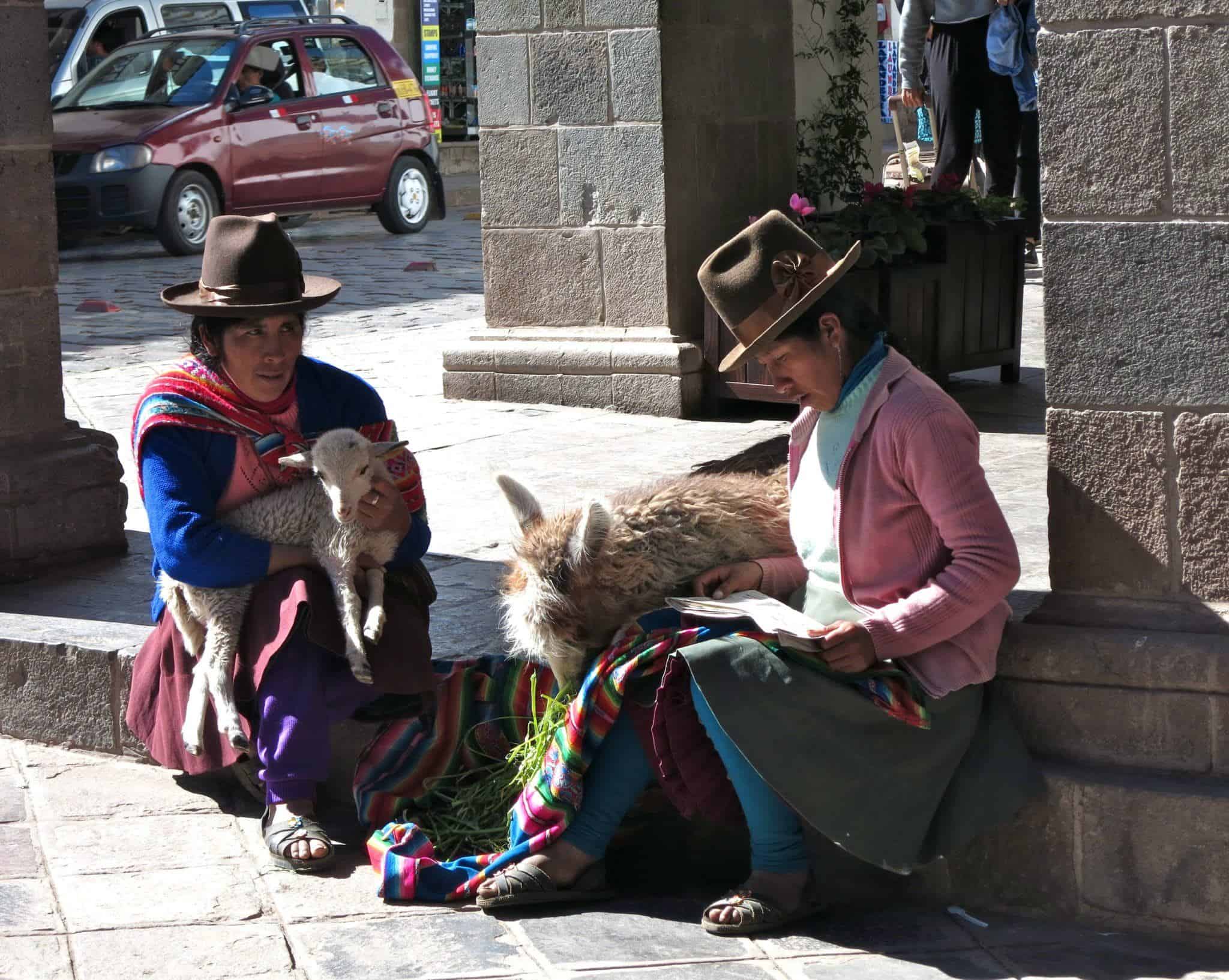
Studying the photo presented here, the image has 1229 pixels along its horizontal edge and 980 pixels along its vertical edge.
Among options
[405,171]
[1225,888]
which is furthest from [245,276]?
[405,171]

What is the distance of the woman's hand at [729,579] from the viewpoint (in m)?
3.51

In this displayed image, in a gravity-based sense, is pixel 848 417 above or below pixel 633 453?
above

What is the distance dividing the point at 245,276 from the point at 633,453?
303cm

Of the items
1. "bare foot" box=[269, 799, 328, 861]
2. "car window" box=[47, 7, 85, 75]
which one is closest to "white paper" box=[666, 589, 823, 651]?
"bare foot" box=[269, 799, 328, 861]

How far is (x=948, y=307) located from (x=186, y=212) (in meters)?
8.99

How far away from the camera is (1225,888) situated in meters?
3.27

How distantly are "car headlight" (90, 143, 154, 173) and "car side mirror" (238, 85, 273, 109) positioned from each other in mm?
1169

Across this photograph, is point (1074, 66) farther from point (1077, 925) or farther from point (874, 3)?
point (874, 3)

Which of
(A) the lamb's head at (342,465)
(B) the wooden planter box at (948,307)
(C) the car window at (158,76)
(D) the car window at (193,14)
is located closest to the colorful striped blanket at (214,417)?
(A) the lamb's head at (342,465)

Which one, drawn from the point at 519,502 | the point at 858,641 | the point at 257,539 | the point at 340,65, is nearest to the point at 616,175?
the point at 257,539

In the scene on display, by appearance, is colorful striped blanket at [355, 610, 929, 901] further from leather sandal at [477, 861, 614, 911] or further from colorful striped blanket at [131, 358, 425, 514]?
colorful striped blanket at [131, 358, 425, 514]

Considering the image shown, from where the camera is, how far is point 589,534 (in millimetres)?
3416

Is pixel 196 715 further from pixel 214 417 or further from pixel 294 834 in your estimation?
pixel 214 417

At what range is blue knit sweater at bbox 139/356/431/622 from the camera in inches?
151
